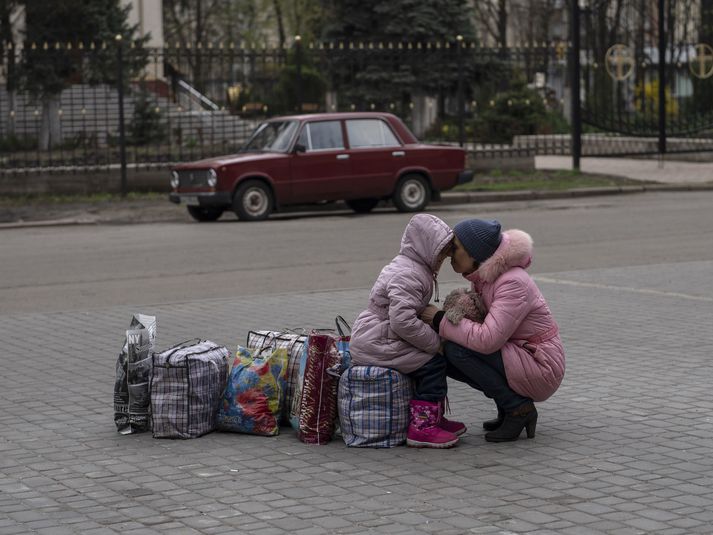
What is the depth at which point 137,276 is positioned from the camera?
14.1 m

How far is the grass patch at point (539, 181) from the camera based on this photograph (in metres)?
25.1

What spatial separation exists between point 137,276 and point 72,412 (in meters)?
6.53

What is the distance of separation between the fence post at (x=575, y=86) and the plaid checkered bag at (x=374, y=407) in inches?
854

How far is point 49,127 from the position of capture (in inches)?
1036

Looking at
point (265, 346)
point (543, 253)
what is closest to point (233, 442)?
point (265, 346)

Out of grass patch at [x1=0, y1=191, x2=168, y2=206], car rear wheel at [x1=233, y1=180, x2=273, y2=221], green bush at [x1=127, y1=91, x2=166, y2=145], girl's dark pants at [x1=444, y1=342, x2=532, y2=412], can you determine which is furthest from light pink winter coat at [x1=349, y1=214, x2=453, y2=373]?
green bush at [x1=127, y1=91, x2=166, y2=145]

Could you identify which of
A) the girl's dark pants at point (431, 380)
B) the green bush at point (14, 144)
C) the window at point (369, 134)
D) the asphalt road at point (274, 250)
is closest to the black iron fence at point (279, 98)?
the green bush at point (14, 144)

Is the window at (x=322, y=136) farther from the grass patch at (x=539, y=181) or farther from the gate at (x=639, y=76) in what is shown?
the gate at (x=639, y=76)

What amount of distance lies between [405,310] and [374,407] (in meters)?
0.52

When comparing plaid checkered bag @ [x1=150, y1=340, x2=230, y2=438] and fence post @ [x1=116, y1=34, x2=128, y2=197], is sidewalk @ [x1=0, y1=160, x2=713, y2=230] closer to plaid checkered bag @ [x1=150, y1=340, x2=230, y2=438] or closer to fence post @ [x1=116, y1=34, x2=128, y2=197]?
fence post @ [x1=116, y1=34, x2=128, y2=197]

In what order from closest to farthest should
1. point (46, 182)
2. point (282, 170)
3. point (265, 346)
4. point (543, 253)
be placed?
point (265, 346)
point (543, 253)
point (282, 170)
point (46, 182)

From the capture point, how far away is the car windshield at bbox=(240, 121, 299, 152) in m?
21.0

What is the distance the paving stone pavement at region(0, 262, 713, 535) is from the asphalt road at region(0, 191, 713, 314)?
147 inches

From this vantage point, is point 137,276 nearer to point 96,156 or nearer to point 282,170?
point 282,170
